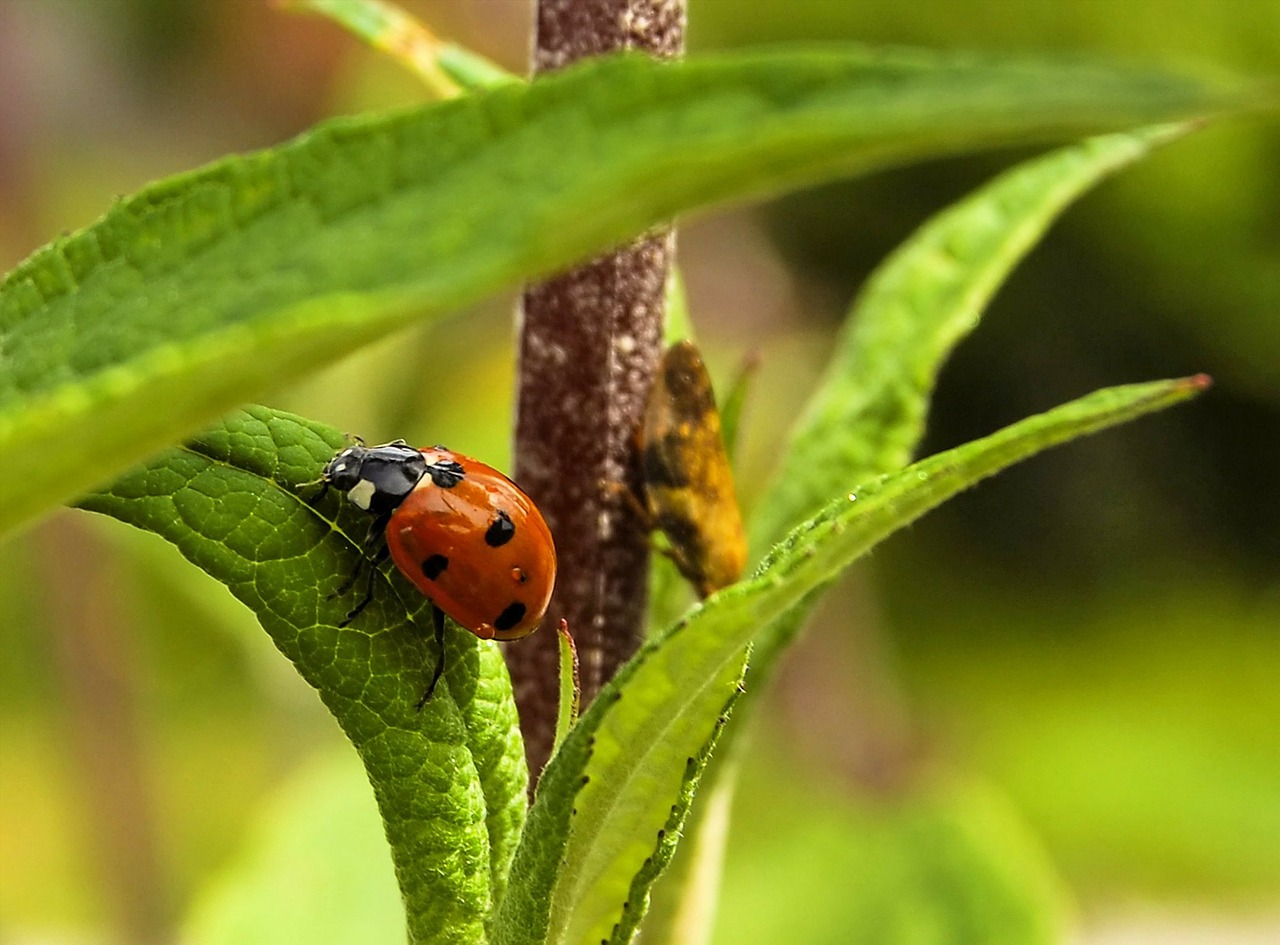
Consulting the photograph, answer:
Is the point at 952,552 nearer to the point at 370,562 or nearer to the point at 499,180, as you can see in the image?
the point at 370,562

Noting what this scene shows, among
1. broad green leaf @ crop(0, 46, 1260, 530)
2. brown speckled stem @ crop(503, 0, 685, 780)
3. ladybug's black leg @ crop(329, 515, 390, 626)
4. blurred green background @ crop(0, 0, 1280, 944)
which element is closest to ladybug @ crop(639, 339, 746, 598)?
brown speckled stem @ crop(503, 0, 685, 780)

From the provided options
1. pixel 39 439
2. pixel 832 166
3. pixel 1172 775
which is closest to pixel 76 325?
pixel 39 439

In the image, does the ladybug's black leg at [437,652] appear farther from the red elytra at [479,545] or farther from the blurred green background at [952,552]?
the blurred green background at [952,552]

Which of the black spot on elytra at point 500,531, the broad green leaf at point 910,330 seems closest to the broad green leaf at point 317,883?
the broad green leaf at point 910,330

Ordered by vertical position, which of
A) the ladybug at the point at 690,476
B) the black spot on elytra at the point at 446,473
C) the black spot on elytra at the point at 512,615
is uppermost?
the ladybug at the point at 690,476

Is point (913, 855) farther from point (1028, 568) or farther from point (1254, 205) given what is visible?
point (1254, 205)

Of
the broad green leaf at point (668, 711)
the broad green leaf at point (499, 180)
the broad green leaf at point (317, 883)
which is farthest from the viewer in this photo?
the broad green leaf at point (317, 883)

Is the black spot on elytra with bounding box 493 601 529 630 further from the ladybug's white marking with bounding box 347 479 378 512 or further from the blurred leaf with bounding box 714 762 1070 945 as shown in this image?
the blurred leaf with bounding box 714 762 1070 945

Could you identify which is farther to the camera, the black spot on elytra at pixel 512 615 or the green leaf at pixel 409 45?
the green leaf at pixel 409 45
